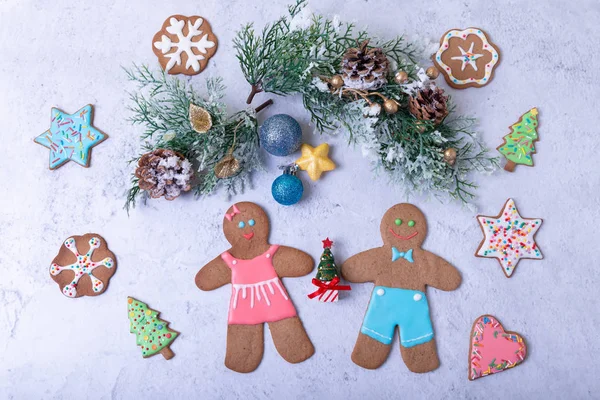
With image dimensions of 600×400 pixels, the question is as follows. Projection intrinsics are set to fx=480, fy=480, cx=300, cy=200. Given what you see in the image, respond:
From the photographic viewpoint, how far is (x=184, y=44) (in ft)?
4.68

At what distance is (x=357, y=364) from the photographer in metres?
1.29

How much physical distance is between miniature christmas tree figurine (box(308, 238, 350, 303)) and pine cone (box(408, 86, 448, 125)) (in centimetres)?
43

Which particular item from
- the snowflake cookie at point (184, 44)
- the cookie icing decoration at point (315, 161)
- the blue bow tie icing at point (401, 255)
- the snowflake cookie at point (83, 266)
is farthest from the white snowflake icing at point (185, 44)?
the blue bow tie icing at point (401, 255)

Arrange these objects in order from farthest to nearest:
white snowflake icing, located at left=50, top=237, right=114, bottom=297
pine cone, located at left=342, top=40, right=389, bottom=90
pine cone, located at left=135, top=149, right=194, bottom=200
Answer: white snowflake icing, located at left=50, top=237, right=114, bottom=297, pine cone, located at left=135, top=149, right=194, bottom=200, pine cone, located at left=342, top=40, right=389, bottom=90

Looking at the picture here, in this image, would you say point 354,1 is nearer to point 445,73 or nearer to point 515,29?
point 445,73

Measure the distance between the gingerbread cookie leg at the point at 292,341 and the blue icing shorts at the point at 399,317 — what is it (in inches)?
6.2

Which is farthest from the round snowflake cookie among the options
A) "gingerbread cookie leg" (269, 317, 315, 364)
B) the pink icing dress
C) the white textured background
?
"gingerbread cookie leg" (269, 317, 315, 364)

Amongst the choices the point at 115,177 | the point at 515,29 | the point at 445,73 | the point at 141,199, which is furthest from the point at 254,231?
the point at 515,29

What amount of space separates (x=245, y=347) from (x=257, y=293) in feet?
0.49

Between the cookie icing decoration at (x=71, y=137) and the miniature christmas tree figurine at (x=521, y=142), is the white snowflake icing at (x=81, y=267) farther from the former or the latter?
the miniature christmas tree figurine at (x=521, y=142)

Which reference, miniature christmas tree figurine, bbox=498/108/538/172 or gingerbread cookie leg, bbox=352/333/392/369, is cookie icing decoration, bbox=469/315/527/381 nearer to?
gingerbread cookie leg, bbox=352/333/392/369

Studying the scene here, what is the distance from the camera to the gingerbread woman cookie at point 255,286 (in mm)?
1309

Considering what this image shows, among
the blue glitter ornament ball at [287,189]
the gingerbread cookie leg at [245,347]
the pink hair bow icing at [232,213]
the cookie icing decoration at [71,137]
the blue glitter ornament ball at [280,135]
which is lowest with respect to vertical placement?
the gingerbread cookie leg at [245,347]

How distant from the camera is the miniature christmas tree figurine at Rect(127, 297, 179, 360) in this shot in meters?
1.36
